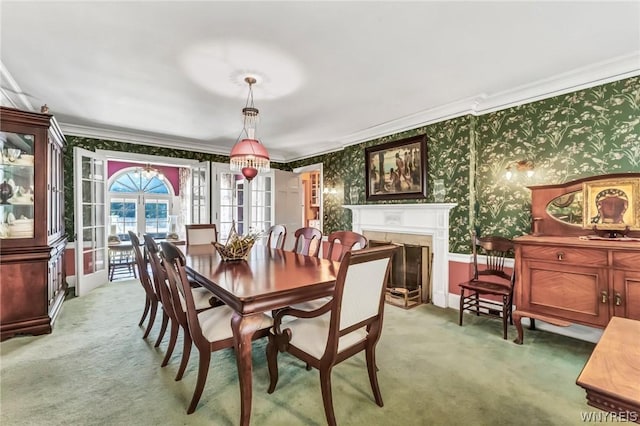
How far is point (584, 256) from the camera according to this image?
91.1 inches

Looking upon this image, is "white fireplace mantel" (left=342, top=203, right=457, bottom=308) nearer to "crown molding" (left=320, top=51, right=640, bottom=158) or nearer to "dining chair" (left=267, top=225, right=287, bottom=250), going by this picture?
"crown molding" (left=320, top=51, right=640, bottom=158)

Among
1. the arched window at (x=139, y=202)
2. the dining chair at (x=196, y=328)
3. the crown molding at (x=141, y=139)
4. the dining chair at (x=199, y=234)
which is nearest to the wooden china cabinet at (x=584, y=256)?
the dining chair at (x=196, y=328)

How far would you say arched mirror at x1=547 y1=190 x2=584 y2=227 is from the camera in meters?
2.75

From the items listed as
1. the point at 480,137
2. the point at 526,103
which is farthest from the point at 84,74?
the point at 526,103

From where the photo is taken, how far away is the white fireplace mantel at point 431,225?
3664 mm

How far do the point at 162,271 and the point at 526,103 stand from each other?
12.6 ft

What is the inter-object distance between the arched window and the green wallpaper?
3.45 metres

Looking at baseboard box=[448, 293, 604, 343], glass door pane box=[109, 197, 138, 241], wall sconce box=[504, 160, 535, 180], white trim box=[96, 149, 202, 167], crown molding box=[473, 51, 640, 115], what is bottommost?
baseboard box=[448, 293, 604, 343]

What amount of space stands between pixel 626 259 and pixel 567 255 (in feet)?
1.10

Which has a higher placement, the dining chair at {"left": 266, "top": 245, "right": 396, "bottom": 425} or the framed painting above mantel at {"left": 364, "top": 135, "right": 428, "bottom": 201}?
the framed painting above mantel at {"left": 364, "top": 135, "right": 428, "bottom": 201}

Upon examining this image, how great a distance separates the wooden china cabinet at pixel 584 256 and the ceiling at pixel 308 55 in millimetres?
1041

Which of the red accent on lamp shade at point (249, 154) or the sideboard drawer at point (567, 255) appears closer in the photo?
the sideboard drawer at point (567, 255)

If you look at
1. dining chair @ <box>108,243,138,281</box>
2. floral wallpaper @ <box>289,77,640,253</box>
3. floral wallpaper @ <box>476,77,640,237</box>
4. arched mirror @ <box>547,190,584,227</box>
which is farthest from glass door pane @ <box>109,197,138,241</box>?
arched mirror @ <box>547,190,584,227</box>

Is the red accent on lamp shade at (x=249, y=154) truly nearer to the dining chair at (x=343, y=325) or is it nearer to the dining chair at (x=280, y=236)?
the dining chair at (x=280, y=236)
